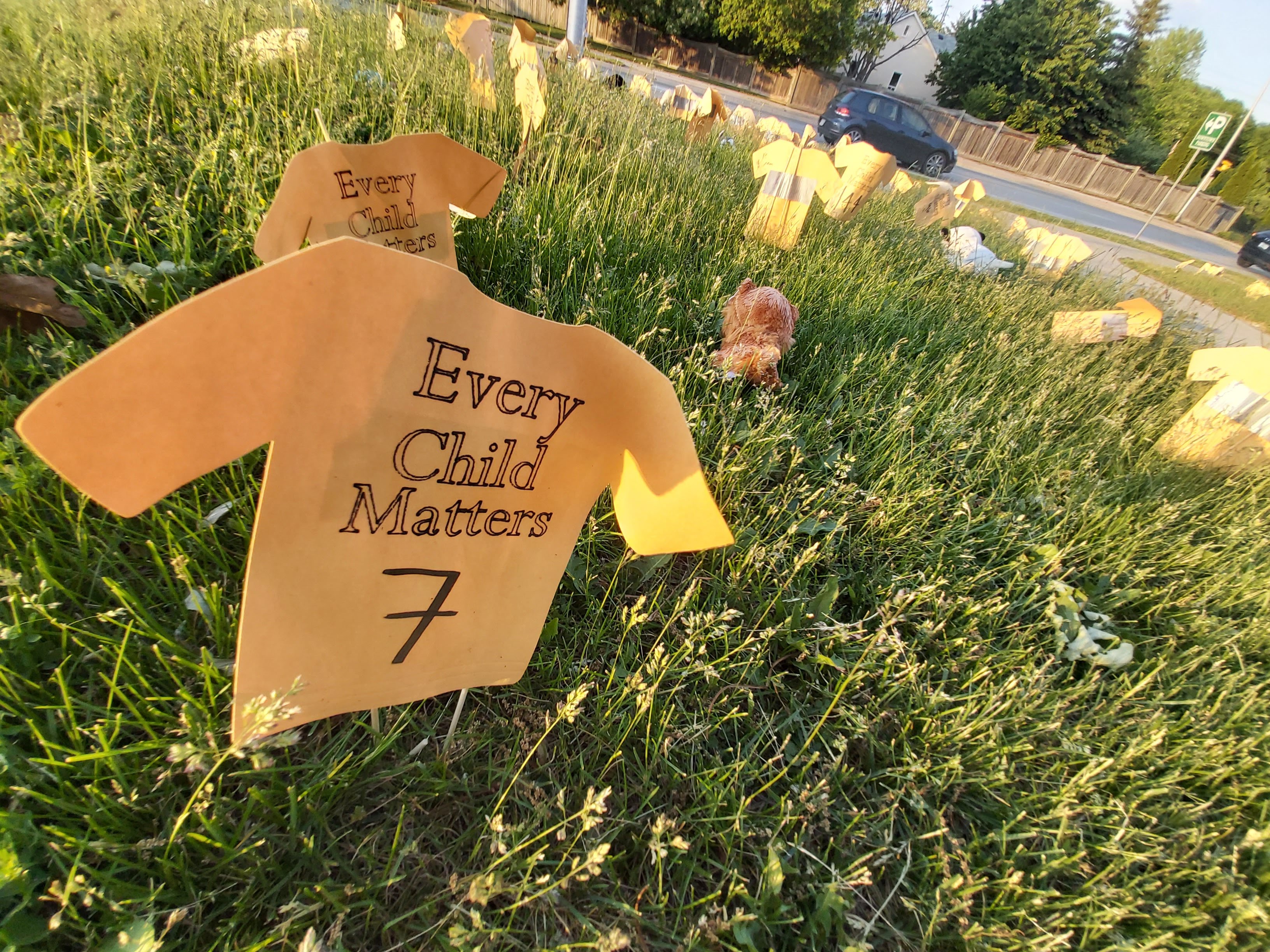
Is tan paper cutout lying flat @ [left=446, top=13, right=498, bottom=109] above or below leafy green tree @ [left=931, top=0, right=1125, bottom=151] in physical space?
below

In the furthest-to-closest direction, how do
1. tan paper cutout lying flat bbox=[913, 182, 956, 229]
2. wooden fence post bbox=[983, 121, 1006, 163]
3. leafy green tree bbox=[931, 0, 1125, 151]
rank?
Answer: leafy green tree bbox=[931, 0, 1125, 151] < wooden fence post bbox=[983, 121, 1006, 163] < tan paper cutout lying flat bbox=[913, 182, 956, 229]

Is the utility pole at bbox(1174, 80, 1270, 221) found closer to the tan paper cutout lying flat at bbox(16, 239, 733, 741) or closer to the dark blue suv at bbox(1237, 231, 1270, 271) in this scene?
the dark blue suv at bbox(1237, 231, 1270, 271)

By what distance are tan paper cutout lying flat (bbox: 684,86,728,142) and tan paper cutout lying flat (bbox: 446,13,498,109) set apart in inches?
81.7

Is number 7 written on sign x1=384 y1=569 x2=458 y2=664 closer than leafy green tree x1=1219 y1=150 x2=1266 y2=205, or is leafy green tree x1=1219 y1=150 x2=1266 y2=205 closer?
number 7 written on sign x1=384 y1=569 x2=458 y2=664

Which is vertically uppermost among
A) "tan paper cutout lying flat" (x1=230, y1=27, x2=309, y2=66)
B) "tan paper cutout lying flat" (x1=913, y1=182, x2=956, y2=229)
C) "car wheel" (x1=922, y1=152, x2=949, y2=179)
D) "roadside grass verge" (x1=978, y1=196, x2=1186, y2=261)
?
"car wheel" (x1=922, y1=152, x2=949, y2=179)

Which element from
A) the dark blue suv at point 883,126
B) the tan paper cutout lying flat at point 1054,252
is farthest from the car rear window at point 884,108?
the tan paper cutout lying flat at point 1054,252

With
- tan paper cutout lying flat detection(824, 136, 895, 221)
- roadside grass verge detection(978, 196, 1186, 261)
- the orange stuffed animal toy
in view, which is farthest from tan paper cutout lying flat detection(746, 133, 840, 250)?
roadside grass verge detection(978, 196, 1186, 261)

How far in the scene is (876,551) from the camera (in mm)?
1626

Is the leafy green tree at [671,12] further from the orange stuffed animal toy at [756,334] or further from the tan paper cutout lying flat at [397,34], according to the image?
the orange stuffed animal toy at [756,334]

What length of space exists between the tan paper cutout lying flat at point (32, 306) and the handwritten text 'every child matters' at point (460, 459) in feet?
3.96

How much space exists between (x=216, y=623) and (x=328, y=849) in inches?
16.5

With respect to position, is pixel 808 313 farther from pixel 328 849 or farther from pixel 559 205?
pixel 328 849

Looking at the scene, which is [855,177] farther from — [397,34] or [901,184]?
[901,184]

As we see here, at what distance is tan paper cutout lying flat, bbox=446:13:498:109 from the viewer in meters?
2.85
